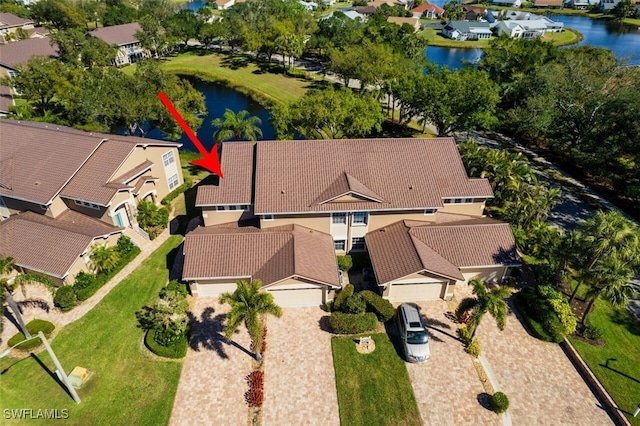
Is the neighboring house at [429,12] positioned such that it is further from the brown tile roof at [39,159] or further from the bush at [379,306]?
the bush at [379,306]

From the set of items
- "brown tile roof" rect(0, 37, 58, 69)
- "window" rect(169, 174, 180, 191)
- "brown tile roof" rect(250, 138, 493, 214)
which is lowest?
"window" rect(169, 174, 180, 191)

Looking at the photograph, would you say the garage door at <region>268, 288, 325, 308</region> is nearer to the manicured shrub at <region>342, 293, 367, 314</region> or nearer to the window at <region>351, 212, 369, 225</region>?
the manicured shrub at <region>342, 293, 367, 314</region>

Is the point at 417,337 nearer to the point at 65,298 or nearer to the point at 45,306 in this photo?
the point at 65,298

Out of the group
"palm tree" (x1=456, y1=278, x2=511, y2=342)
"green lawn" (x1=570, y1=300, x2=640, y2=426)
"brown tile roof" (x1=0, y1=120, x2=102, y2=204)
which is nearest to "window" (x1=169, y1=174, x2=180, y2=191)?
"brown tile roof" (x1=0, y1=120, x2=102, y2=204)

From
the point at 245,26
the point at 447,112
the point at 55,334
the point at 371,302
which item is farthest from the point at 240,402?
the point at 245,26

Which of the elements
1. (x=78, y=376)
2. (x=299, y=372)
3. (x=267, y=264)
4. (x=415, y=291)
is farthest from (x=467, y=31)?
(x=78, y=376)

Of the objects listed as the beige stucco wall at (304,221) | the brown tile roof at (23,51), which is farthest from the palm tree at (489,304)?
the brown tile roof at (23,51)
